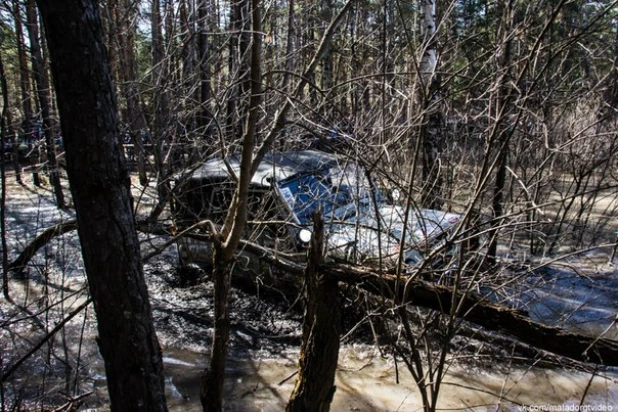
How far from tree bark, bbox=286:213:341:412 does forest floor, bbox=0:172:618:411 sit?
0.86 m

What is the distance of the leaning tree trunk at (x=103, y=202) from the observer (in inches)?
78.5

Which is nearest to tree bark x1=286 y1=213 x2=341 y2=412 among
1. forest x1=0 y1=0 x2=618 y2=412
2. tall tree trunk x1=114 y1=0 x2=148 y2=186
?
forest x1=0 y1=0 x2=618 y2=412

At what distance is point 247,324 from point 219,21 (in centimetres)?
367

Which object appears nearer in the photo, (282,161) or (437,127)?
(282,161)

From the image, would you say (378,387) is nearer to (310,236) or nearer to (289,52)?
(310,236)

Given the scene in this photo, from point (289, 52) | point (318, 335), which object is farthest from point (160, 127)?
point (318, 335)

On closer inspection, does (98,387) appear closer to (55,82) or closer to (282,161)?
(282,161)

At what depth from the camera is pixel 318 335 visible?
10.1 feet

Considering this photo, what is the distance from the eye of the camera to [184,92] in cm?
509

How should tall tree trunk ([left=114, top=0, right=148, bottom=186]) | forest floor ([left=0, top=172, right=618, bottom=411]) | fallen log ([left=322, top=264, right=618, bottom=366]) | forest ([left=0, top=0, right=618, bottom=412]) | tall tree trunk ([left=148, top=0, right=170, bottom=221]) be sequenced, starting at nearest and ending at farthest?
forest ([left=0, top=0, right=618, bottom=412]), fallen log ([left=322, top=264, right=618, bottom=366]), forest floor ([left=0, top=172, right=618, bottom=411]), tall tree trunk ([left=148, top=0, right=170, bottom=221]), tall tree trunk ([left=114, top=0, right=148, bottom=186])

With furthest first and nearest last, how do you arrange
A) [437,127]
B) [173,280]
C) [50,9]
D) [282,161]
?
[437,127]
[173,280]
[282,161]
[50,9]

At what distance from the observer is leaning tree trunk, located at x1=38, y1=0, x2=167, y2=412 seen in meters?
2.00

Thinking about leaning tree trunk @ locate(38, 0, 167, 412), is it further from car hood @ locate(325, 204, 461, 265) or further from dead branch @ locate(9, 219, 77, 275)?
dead branch @ locate(9, 219, 77, 275)

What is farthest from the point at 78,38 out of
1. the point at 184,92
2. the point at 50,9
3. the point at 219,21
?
the point at 219,21
